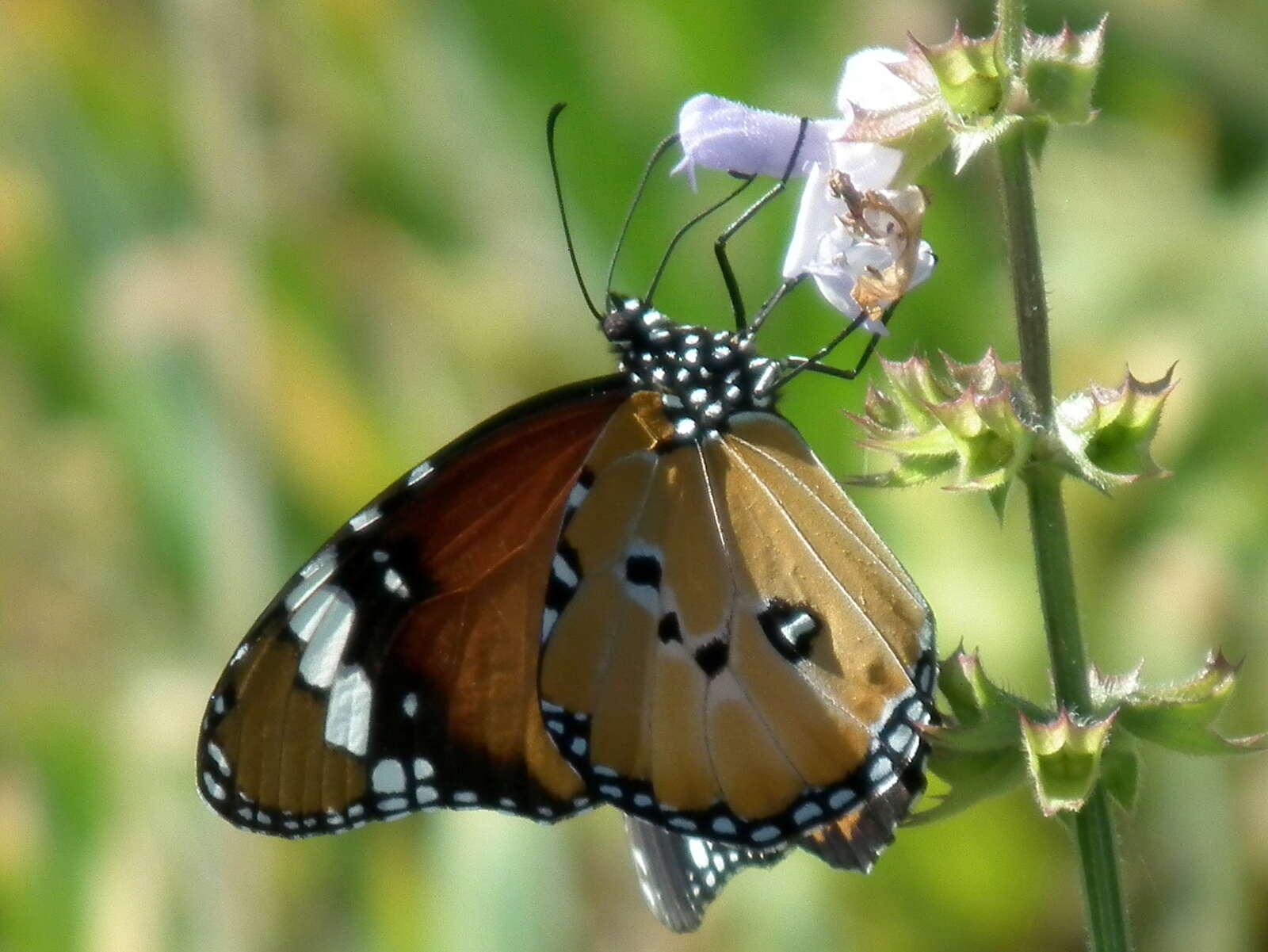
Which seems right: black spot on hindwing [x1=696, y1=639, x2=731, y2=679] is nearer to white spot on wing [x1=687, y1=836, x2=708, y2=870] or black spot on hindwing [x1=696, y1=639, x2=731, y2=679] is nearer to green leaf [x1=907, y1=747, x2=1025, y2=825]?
white spot on wing [x1=687, y1=836, x2=708, y2=870]

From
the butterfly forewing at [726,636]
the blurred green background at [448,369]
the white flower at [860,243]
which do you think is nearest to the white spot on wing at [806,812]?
the butterfly forewing at [726,636]

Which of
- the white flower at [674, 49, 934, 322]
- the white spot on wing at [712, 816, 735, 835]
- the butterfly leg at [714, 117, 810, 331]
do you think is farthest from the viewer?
the white spot on wing at [712, 816, 735, 835]

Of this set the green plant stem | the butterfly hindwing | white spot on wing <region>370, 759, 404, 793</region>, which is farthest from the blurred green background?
the green plant stem

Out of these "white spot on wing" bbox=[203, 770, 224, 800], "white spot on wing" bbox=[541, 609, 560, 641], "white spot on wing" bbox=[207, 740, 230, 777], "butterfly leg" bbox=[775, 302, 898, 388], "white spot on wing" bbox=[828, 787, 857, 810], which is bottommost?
"white spot on wing" bbox=[828, 787, 857, 810]

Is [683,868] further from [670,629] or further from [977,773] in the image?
[977,773]

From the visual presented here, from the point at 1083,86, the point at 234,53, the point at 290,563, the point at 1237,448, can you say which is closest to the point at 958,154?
the point at 1083,86

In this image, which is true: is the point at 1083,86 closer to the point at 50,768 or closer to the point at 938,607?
the point at 938,607

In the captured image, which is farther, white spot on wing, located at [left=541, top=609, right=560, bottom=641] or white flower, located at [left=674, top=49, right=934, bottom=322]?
white spot on wing, located at [left=541, top=609, right=560, bottom=641]
